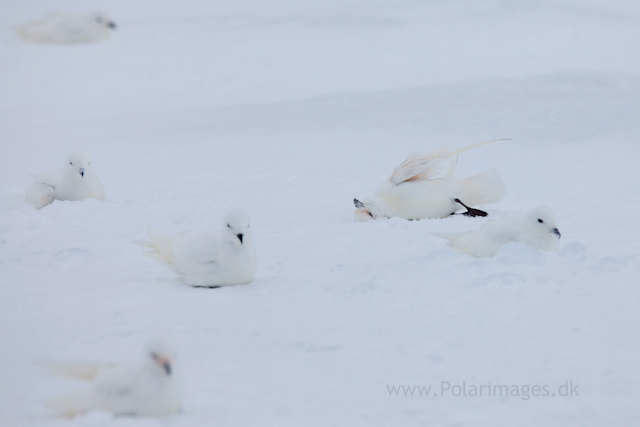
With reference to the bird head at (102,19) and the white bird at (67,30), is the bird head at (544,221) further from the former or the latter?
the bird head at (102,19)

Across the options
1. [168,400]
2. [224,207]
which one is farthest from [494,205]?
[168,400]

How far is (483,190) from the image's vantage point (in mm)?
4027

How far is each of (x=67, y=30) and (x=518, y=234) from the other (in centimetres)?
941

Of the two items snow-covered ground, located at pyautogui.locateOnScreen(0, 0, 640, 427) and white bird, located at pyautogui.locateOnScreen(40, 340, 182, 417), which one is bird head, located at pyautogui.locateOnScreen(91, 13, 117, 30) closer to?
snow-covered ground, located at pyautogui.locateOnScreen(0, 0, 640, 427)

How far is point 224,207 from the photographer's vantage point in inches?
165

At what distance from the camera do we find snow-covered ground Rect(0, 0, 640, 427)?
2.04 meters

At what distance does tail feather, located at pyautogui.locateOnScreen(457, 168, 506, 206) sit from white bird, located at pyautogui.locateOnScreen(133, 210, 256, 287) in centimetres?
169

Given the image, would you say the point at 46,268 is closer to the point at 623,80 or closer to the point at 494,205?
the point at 494,205

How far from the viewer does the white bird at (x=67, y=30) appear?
10508mm

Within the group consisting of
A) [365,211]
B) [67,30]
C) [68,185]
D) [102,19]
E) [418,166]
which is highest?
[102,19]

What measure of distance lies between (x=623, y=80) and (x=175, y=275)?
5.91 meters

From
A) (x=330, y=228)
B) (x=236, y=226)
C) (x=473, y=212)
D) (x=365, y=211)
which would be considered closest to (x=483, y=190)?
(x=473, y=212)

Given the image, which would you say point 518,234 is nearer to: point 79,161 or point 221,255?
point 221,255

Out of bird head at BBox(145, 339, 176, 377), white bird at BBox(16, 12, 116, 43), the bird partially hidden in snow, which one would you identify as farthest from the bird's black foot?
white bird at BBox(16, 12, 116, 43)
